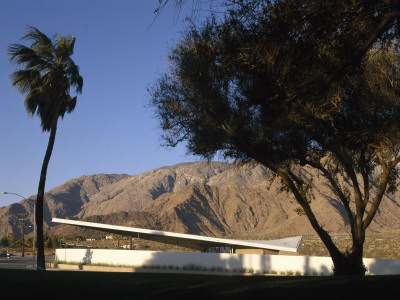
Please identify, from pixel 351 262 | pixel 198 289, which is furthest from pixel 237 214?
pixel 198 289

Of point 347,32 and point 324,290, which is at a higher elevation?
point 347,32

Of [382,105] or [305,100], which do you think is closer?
[305,100]

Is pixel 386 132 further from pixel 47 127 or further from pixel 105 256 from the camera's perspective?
pixel 105 256

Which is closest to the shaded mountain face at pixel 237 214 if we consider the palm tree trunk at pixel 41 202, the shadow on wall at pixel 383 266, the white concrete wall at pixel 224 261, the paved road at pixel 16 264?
the paved road at pixel 16 264

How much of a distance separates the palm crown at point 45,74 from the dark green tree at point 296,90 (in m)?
13.2

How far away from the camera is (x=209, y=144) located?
50.0ft

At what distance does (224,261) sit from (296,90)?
80.5 feet

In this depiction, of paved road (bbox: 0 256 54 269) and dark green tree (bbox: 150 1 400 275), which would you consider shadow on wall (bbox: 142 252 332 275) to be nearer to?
paved road (bbox: 0 256 54 269)

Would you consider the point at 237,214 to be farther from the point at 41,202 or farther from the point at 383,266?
the point at 41,202

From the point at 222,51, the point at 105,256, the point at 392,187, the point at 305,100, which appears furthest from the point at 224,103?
the point at 105,256

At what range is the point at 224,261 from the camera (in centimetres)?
3400

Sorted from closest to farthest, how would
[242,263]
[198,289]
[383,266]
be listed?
[198,289], [383,266], [242,263]

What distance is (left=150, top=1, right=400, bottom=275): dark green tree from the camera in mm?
9938

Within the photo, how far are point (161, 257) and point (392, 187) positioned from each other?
21.3 meters
